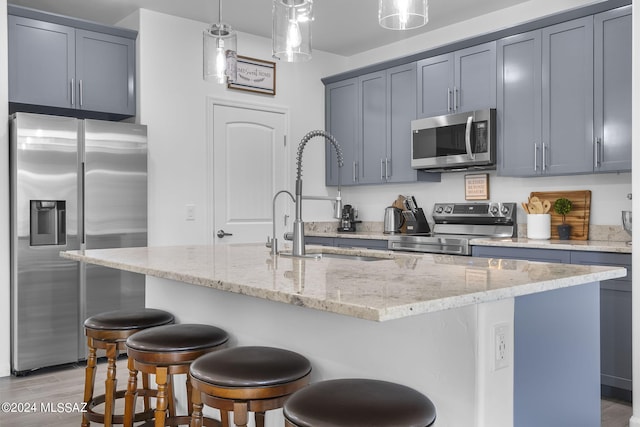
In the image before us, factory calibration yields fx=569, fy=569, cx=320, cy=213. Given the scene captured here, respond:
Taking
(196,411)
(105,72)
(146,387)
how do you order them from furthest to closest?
(105,72) < (146,387) < (196,411)

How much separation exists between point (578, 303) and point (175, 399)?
185 cm

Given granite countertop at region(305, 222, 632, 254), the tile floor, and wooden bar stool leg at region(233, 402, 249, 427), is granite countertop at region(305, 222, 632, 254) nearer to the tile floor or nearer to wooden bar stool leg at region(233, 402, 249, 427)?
the tile floor

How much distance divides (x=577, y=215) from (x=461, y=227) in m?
0.96

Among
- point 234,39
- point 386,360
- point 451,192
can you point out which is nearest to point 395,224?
point 451,192

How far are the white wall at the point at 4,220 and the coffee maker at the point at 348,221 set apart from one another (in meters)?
2.86

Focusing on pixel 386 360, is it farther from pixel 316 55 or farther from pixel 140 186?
pixel 316 55

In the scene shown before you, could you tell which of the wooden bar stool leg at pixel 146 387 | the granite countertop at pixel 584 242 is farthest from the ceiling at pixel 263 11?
the wooden bar stool leg at pixel 146 387

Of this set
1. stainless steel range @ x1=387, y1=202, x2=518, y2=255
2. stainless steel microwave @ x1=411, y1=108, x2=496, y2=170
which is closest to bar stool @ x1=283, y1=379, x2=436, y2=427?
stainless steel range @ x1=387, y1=202, x2=518, y2=255

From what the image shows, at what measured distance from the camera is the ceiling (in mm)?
4297

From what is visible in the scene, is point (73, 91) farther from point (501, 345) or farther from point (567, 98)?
point (501, 345)

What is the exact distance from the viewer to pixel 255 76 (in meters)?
5.13

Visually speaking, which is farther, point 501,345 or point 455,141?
point 455,141

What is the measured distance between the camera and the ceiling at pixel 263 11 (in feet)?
14.1

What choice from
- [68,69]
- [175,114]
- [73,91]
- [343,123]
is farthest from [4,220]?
[343,123]
